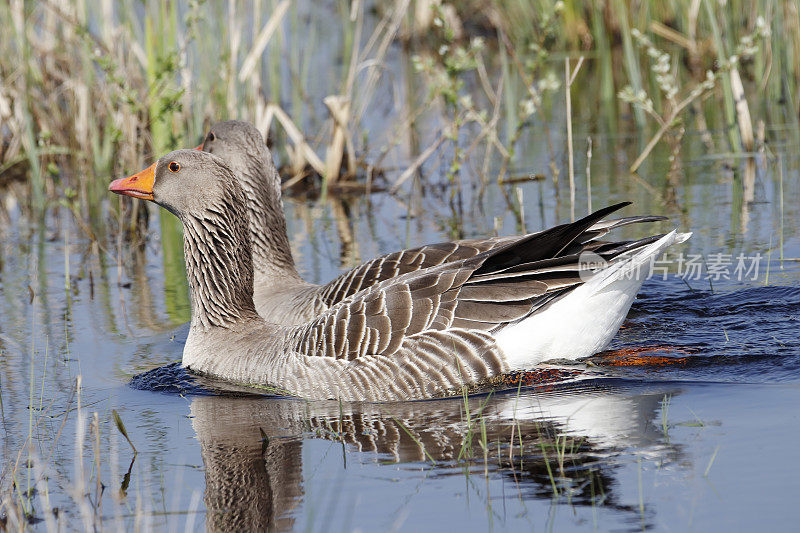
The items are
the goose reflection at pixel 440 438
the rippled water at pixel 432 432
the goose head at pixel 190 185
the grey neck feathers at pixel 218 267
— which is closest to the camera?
the rippled water at pixel 432 432

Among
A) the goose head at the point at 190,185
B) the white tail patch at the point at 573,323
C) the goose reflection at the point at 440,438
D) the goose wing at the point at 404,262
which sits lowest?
the goose reflection at the point at 440,438

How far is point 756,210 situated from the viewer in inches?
403

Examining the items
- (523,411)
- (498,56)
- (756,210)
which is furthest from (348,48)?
(523,411)

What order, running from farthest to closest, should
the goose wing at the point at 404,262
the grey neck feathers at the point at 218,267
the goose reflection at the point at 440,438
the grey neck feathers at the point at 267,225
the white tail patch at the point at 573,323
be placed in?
the grey neck feathers at the point at 267,225, the goose wing at the point at 404,262, the grey neck feathers at the point at 218,267, the white tail patch at the point at 573,323, the goose reflection at the point at 440,438

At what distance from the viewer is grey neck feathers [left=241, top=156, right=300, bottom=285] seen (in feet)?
29.8

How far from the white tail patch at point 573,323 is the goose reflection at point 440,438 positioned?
27 centimetres

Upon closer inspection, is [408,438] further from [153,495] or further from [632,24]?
[632,24]

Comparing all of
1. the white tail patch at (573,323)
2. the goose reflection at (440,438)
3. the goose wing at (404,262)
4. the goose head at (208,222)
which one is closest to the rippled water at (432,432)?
the goose reflection at (440,438)

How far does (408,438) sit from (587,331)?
5.15 ft

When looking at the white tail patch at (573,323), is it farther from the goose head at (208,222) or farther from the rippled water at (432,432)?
the goose head at (208,222)

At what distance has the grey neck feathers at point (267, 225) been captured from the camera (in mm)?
9078

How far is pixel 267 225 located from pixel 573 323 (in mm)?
3478

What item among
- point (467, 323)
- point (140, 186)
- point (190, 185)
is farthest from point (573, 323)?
point (140, 186)

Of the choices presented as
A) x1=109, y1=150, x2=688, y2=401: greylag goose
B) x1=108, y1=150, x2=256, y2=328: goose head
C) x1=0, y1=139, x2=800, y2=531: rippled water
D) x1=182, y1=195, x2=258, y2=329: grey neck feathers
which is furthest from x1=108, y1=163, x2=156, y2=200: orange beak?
x1=109, y1=150, x2=688, y2=401: greylag goose
